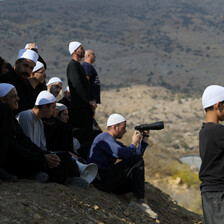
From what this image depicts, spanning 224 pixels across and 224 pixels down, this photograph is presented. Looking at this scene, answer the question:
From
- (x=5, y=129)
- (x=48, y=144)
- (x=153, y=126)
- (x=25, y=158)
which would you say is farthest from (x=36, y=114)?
(x=153, y=126)

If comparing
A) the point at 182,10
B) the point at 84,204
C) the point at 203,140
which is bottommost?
the point at 84,204

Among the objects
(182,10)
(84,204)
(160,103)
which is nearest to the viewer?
(84,204)

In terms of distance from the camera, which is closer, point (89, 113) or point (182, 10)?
point (89, 113)

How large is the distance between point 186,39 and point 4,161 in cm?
8937

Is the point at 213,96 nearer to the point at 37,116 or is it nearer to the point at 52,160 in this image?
the point at 52,160

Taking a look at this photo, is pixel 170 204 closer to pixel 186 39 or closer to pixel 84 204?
pixel 84 204

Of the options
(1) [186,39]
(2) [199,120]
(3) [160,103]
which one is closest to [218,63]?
(1) [186,39]

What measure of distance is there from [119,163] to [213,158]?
7.03 ft

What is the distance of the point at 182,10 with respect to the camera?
110 meters


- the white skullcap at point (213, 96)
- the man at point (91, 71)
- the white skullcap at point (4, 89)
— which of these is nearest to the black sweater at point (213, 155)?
the white skullcap at point (213, 96)

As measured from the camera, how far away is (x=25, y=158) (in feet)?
15.0

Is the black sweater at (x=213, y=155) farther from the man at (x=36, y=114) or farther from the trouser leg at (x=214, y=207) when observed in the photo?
the man at (x=36, y=114)

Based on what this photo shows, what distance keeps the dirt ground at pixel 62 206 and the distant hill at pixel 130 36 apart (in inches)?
2383

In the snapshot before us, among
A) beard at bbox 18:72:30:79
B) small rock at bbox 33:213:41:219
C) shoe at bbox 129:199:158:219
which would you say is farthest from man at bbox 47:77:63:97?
small rock at bbox 33:213:41:219
